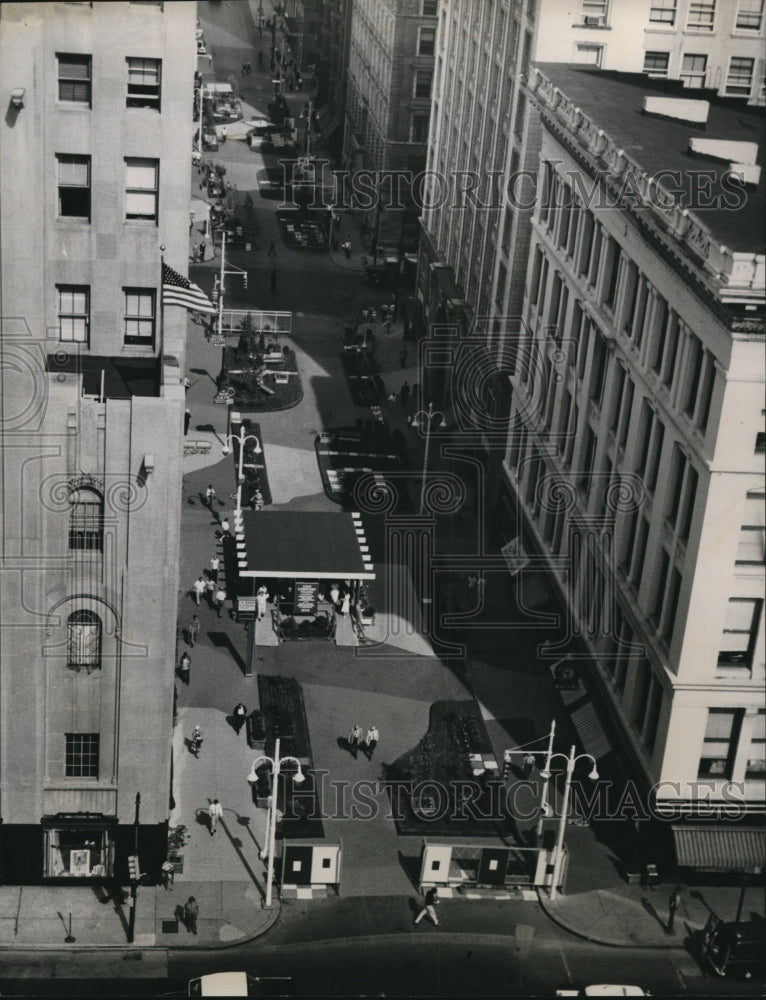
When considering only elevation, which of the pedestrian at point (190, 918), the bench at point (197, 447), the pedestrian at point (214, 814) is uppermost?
the bench at point (197, 447)

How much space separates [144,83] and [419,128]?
7526 centimetres

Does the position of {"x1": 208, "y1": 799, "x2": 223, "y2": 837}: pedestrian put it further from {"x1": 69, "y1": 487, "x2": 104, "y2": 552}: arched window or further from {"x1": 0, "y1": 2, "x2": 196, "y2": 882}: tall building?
{"x1": 69, "y1": 487, "x2": 104, "y2": 552}: arched window

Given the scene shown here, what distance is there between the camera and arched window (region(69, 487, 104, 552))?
2422 inches

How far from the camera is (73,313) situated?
206 ft

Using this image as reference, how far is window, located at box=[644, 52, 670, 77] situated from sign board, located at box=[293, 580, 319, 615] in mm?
27602

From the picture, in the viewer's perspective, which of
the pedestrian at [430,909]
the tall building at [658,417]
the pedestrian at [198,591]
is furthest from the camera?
the pedestrian at [198,591]

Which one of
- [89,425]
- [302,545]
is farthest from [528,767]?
[89,425]

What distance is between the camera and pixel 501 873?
68.8 meters

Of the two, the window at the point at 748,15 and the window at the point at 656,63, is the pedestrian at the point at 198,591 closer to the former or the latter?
the window at the point at 656,63

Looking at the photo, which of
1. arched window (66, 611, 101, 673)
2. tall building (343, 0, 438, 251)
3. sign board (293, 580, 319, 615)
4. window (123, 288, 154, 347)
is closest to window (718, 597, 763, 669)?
arched window (66, 611, 101, 673)

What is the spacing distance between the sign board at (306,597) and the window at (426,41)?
54003 millimetres

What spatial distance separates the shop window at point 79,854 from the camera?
219 ft

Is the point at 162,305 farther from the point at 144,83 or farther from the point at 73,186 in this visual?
the point at 144,83

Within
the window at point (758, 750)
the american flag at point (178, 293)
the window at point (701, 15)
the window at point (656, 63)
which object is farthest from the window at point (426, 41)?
the window at point (758, 750)
